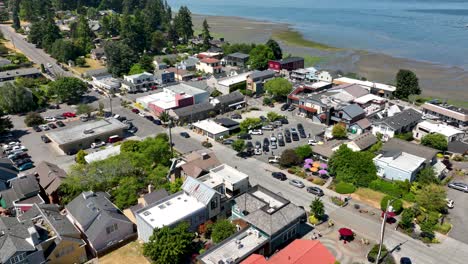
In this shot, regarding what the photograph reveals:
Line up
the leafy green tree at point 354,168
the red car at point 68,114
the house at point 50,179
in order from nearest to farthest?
the house at point 50,179, the leafy green tree at point 354,168, the red car at point 68,114

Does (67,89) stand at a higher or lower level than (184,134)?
higher

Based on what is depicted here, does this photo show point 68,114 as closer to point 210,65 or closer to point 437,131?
point 210,65

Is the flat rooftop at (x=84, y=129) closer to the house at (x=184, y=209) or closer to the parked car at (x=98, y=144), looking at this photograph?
the parked car at (x=98, y=144)

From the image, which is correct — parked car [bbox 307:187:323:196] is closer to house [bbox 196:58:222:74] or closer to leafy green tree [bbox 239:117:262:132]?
leafy green tree [bbox 239:117:262:132]

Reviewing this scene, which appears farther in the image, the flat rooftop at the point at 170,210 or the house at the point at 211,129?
the house at the point at 211,129

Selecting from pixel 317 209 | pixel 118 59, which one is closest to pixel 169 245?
pixel 317 209

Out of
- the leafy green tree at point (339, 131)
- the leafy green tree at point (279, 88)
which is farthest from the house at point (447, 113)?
the leafy green tree at point (279, 88)

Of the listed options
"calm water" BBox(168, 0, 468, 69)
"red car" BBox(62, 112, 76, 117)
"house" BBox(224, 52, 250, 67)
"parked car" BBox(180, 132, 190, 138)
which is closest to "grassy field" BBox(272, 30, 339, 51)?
"calm water" BBox(168, 0, 468, 69)
